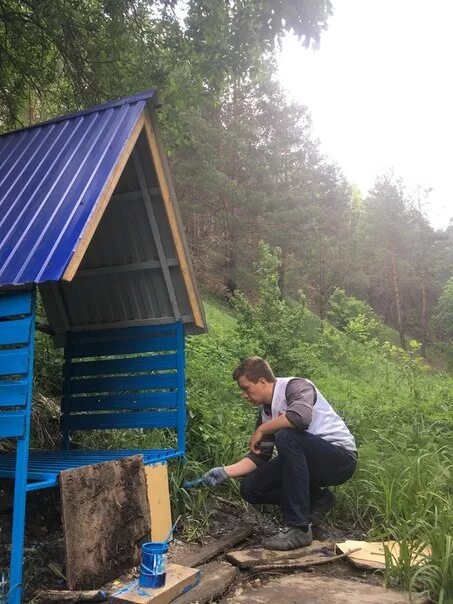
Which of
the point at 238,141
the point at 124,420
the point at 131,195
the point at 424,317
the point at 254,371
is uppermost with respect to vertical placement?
the point at 238,141

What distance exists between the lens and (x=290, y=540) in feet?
11.9

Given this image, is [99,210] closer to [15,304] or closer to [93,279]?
[15,304]

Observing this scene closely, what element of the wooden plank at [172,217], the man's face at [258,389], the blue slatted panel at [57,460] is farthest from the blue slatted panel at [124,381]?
the man's face at [258,389]

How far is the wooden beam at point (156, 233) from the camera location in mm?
4276

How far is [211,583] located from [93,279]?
9.12 ft

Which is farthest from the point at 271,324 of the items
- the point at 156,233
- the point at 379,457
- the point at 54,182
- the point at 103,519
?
the point at 103,519

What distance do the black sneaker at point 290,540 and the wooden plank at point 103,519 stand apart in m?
0.83

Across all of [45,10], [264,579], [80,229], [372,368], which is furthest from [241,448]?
[372,368]

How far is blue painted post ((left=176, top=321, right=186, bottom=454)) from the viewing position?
4.29 m

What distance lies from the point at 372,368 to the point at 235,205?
10.6 meters

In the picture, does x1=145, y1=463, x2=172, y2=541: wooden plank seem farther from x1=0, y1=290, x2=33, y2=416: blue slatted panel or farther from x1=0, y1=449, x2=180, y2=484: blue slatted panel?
x1=0, y1=290, x2=33, y2=416: blue slatted panel

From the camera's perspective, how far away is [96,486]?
321 centimetres

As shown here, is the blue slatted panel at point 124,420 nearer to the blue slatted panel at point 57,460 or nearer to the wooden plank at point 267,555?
the blue slatted panel at point 57,460

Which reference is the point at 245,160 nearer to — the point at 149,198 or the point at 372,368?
the point at 372,368
